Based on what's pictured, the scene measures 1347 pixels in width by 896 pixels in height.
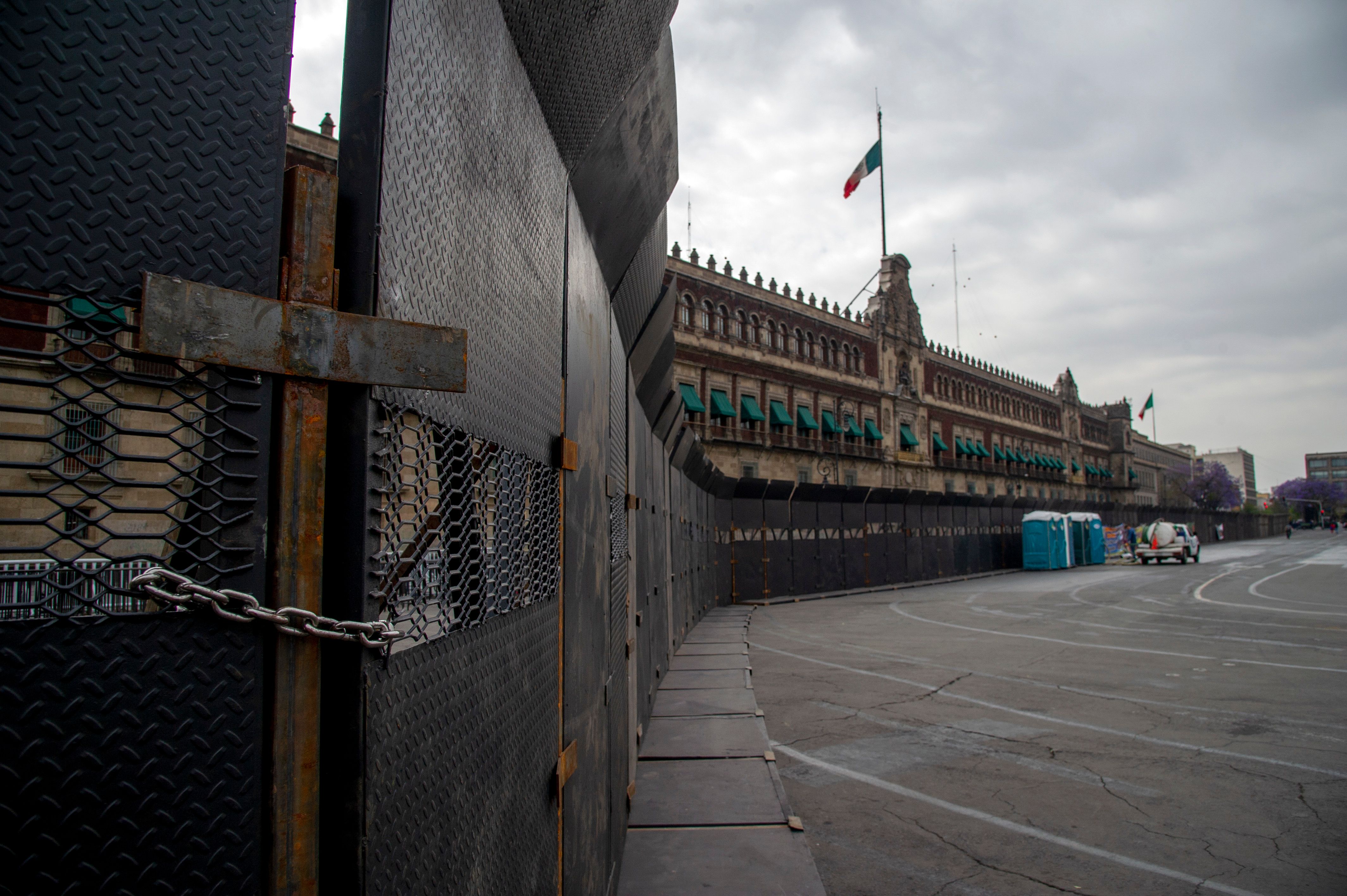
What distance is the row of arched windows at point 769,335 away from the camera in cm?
3972

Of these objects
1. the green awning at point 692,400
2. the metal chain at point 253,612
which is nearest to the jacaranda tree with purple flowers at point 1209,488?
the green awning at point 692,400

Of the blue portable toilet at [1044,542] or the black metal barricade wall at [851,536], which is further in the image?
the blue portable toilet at [1044,542]

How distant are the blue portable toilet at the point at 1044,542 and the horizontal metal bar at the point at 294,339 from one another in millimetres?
36343

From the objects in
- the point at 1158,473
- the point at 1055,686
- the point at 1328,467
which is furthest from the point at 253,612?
the point at 1328,467

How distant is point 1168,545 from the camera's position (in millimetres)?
35469

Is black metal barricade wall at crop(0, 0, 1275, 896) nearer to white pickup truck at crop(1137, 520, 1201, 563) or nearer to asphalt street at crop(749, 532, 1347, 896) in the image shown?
asphalt street at crop(749, 532, 1347, 896)

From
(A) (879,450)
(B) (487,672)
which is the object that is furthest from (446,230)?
(A) (879,450)

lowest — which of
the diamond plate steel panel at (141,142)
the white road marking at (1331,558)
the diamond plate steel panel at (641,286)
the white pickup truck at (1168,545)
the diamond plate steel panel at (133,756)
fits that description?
the white road marking at (1331,558)

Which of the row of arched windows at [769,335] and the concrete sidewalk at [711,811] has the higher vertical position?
the row of arched windows at [769,335]

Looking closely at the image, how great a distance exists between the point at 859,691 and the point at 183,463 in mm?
8440

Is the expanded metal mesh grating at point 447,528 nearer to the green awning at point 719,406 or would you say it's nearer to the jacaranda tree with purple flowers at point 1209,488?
the green awning at point 719,406

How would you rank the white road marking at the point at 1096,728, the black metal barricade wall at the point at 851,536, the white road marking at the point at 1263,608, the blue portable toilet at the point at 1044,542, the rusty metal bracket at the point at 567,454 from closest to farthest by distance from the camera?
1. the rusty metal bracket at the point at 567,454
2. the white road marking at the point at 1096,728
3. the white road marking at the point at 1263,608
4. the black metal barricade wall at the point at 851,536
5. the blue portable toilet at the point at 1044,542

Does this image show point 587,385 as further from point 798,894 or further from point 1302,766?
point 1302,766

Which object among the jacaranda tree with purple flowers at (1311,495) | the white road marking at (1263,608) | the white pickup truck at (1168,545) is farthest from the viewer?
the jacaranda tree with purple flowers at (1311,495)
